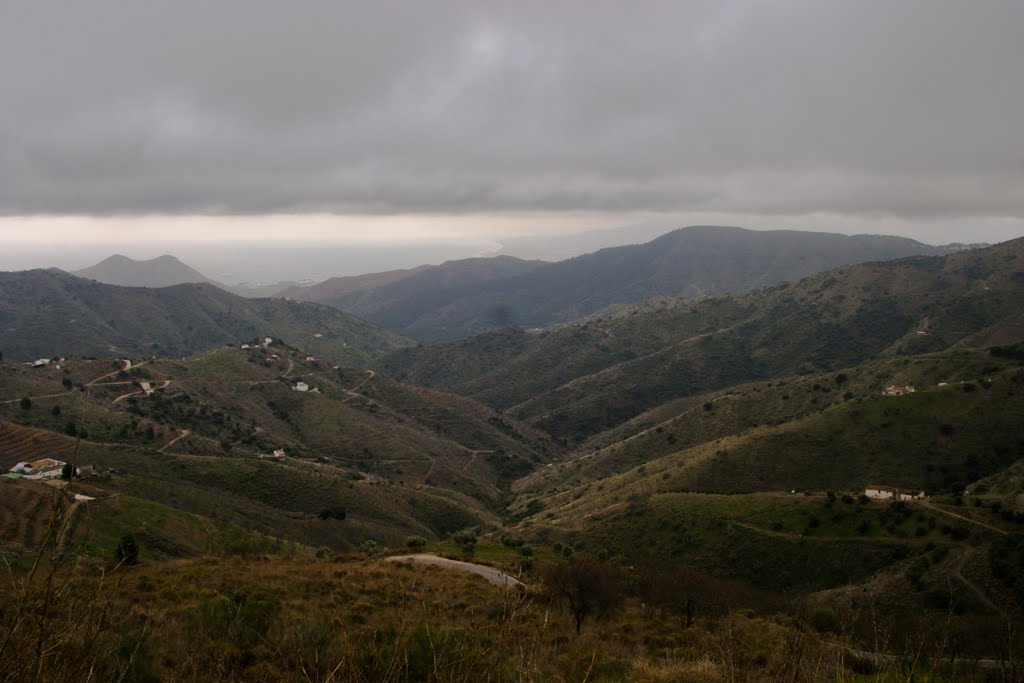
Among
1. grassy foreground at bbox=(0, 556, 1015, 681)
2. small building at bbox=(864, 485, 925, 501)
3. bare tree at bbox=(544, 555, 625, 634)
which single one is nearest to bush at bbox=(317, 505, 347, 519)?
grassy foreground at bbox=(0, 556, 1015, 681)

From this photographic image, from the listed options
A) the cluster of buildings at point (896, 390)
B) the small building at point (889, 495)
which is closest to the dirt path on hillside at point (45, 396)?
the small building at point (889, 495)

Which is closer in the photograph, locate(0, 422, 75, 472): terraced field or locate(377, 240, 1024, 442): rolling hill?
locate(0, 422, 75, 472): terraced field

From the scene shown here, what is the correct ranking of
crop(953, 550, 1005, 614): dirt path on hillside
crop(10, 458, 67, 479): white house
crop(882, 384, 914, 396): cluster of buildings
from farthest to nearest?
crop(882, 384, 914, 396): cluster of buildings < crop(10, 458, 67, 479): white house < crop(953, 550, 1005, 614): dirt path on hillside

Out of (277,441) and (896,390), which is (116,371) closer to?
(277,441)

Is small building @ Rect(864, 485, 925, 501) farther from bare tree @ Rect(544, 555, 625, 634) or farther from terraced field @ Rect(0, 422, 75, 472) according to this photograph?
terraced field @ Rect(0, 422, 75, 472)

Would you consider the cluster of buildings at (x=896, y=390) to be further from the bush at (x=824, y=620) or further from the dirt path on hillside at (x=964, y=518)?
the bush at (x=824, y=620)

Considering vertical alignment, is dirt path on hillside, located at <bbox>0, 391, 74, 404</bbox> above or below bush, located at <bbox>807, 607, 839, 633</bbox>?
above

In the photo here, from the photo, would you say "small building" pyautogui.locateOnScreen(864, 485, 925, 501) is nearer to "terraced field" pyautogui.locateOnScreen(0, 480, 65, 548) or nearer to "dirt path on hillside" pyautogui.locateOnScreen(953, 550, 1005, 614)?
"dirt path on hillside" pyautogui.locateOnScreen(953, 550, 1005, 614)

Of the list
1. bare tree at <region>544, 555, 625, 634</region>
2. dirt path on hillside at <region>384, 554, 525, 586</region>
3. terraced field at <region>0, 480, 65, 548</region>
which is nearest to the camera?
bare tree at <region>544, 555, 625, 634</region>

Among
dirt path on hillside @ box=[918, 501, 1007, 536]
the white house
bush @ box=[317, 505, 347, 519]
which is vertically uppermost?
the white house

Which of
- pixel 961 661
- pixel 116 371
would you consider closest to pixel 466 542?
pixel 961 661

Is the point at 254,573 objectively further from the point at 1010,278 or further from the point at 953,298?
the point at 1010,278

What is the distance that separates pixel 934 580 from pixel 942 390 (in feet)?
144

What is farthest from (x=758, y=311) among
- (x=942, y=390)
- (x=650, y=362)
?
(x=942, y=390)
